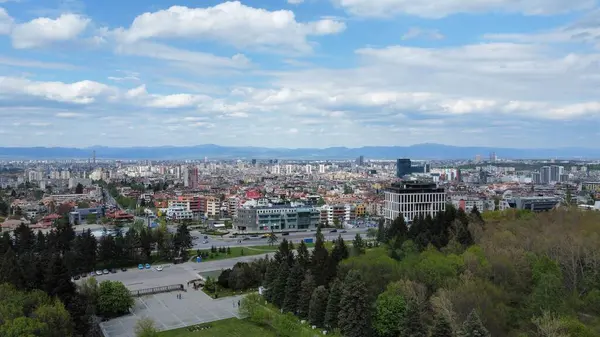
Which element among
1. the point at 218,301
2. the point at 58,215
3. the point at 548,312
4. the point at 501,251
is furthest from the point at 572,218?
the point at 58,215

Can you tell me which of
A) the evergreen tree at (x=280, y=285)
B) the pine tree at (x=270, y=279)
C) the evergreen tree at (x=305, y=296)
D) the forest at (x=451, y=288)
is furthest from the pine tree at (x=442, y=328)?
the pine tree at (x=270, y=279)

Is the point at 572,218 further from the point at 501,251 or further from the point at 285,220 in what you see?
the point at 285,220

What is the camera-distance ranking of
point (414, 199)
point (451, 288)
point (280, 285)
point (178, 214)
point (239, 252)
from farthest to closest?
point (178, 214) < point (414, 199) < point (239, 252) < point (280, 285) < point (451, 288)

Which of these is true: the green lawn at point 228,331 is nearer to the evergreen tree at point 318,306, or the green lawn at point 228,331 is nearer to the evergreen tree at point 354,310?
the evergreen tree at point 318,306

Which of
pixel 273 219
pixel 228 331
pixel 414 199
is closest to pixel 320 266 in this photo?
pixel 228 331

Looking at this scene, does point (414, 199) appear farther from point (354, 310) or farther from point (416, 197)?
point (354, 310)

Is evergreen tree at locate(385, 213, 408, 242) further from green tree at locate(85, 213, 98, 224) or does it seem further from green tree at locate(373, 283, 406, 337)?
green tree at locate(85, 213, 98, 224)

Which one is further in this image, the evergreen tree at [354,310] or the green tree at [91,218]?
the green tree at [91,218]
